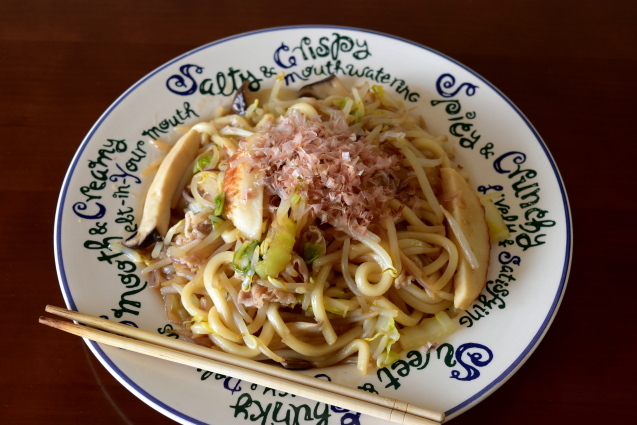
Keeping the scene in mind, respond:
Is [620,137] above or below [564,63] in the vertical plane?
below

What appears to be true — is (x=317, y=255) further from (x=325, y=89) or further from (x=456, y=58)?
(x=456, y=58)

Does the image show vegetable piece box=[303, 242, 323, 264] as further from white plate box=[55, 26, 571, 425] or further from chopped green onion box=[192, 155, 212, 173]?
chopped green onion box=[192, 155, 212, 173]

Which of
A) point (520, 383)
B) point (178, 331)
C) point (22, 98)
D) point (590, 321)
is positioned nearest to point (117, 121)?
point (22, 98)

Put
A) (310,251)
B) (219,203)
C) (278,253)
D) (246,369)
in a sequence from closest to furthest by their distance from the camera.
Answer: (246,369) < (278,253) < (310,251) < (219,203)

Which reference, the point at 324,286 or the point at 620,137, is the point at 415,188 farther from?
the point at 620,137

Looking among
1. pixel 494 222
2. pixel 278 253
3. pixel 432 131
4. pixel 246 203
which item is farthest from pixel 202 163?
pixel 494 222

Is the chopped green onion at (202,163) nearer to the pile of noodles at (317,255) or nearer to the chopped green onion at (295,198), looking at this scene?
Answer: the pile of noodles at (317,255)
